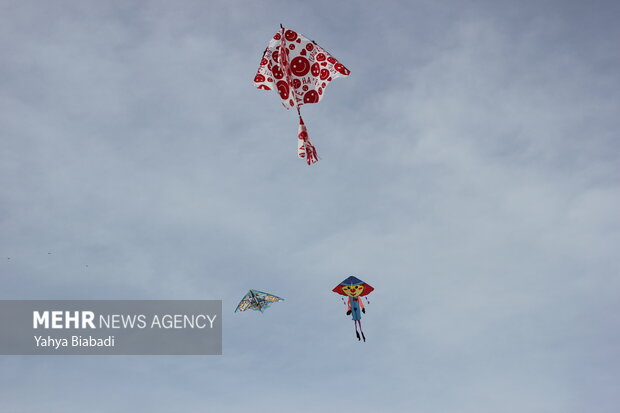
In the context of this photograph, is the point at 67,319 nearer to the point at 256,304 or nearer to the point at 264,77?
the point at 256,304

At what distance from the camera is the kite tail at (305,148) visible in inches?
1505

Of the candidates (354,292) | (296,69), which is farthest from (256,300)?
(296,69)

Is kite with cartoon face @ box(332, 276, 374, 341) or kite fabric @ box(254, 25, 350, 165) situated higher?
kite fabric @ box(254, 25, 350, 165)

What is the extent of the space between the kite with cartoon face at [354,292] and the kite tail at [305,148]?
29.9 ft

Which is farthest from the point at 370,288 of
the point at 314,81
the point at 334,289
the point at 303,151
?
the point at 314,81

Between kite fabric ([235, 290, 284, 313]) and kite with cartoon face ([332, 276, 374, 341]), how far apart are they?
823 cm

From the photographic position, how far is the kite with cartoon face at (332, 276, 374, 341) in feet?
137

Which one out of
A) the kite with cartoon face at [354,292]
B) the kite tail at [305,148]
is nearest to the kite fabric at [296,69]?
the kite tail at [305,148]

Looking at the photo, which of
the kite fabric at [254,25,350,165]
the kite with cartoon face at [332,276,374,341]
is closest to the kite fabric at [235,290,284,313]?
the kite with cartoon face at [332,276,374,341]

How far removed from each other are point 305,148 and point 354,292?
10655 mm

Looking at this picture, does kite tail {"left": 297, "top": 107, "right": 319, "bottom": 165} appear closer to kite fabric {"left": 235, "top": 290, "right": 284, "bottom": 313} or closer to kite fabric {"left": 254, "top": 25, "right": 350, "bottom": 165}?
kite fabric {"left": 254, "top": 25, "right": 350, "bottom": 165}

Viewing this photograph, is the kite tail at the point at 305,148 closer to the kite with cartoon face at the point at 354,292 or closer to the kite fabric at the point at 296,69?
the kite fabric at the point at 296,69

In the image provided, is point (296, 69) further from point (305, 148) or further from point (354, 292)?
point (354, 292)

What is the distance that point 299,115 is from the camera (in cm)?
3922
